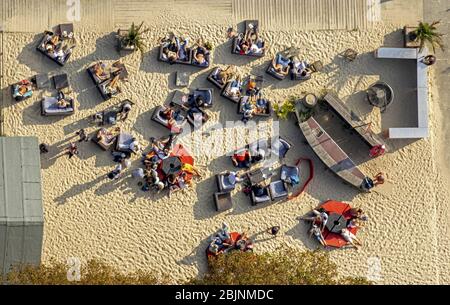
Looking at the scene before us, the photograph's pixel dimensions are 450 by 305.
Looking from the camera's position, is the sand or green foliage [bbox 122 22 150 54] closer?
green foliage [bbox 122 22 150 54]

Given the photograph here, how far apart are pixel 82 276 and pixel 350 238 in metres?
11.8

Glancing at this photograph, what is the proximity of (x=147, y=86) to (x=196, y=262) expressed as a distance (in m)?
8.01

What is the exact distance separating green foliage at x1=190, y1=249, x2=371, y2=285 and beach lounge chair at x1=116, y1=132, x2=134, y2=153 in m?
6.12

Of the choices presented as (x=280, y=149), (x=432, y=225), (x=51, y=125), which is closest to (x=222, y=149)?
(x=280, y=149)

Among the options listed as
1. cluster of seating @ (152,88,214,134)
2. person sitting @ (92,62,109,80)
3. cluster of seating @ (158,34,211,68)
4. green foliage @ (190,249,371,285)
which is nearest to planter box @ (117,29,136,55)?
person sitting @ (92,62,109,80)

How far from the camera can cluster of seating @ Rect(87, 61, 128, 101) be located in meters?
34.1

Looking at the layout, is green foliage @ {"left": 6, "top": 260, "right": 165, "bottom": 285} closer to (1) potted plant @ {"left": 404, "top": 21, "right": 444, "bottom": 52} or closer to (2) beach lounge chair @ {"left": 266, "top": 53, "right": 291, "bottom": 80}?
(2) beach lounge chair @ {"left": 266, "top": 53, "right": 291, "bottom": 80}

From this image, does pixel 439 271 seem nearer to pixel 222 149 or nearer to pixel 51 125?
pixel 222 149

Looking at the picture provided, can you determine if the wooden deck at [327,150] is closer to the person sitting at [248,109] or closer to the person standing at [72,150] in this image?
the person sitting at [248,109]

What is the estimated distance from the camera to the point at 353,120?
3497cm

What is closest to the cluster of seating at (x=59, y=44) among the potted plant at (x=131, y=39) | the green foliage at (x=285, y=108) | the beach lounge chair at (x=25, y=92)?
the beach lounge chair at (x=25, y=92)

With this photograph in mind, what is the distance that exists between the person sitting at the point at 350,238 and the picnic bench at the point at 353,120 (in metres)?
3.96

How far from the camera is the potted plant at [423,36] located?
34.6 m

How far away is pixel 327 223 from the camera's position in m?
34.8
